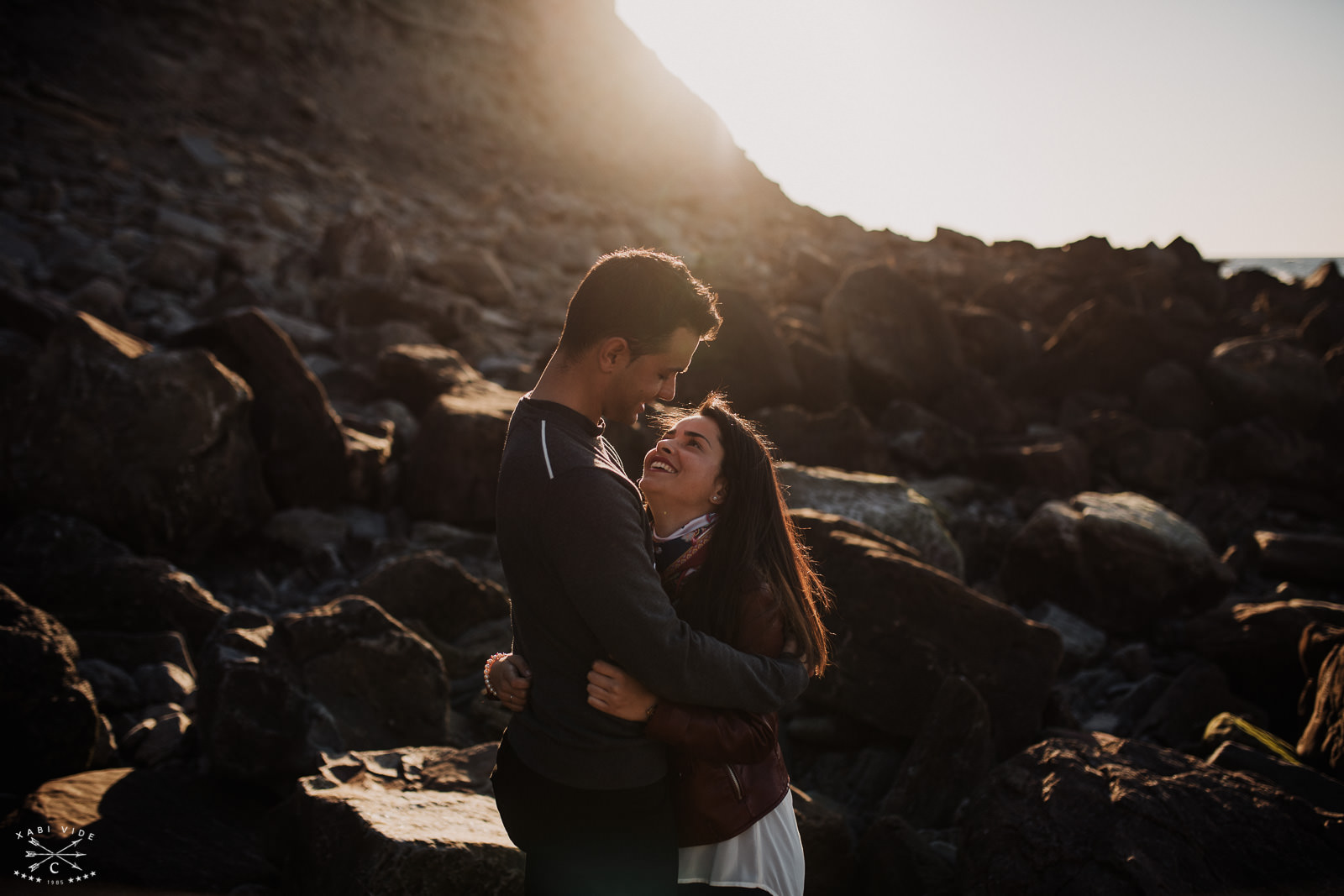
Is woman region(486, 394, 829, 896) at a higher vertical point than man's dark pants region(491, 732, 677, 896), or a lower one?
higher

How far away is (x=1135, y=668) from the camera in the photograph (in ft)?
21.3

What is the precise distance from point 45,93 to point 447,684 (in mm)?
21844

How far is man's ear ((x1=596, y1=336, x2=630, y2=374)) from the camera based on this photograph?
6.09ft

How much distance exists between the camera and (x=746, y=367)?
36.2ft

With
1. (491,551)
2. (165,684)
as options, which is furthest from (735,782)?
(491,551)

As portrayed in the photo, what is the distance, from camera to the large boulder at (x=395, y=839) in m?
2.67

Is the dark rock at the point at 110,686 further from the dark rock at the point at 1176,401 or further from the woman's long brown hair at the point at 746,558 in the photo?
the dark rock at the point at 1176,401

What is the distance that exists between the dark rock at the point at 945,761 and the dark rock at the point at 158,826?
2.84 m

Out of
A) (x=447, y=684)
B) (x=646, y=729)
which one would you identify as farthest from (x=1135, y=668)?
(x=646, y=729)

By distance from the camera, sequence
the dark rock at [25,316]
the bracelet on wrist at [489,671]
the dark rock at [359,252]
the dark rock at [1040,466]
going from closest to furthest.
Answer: the bracelet on wrist at [489,671]
the dark rock at [25,316]
the dark rock at [1040,466]
the dark rock at [359,252]

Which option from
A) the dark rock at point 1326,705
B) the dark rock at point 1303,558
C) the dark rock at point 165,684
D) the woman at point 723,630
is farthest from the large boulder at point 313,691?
the dark rock at point 1303,558

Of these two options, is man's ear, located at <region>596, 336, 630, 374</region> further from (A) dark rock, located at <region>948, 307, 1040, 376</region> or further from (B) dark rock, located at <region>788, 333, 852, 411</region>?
(A) dark rock, located at <region>948, 307, 1040, 376</region>

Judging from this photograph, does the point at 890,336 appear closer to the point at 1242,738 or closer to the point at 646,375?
the point at 1242,738

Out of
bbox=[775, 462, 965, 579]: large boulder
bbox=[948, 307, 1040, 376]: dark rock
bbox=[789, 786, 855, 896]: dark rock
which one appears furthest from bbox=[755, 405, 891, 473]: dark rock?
bbox=[789, 786, 855, 896]: dark rock
